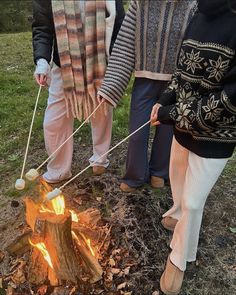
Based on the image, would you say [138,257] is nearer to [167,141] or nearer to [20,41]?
[167,141]

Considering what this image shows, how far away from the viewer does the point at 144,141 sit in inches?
144

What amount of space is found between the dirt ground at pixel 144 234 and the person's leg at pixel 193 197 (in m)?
0.28

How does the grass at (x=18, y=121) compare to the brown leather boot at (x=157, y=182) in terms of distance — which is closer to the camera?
the brown leather boot at (x=157, y=182)

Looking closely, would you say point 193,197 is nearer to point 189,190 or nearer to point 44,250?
point 189,190

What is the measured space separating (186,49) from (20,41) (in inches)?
270

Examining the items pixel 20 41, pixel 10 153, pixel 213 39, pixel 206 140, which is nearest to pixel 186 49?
pixel 213 39

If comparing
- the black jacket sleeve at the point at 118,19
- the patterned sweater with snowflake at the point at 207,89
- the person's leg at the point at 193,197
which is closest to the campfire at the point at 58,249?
the person's leg at the point at 193,197

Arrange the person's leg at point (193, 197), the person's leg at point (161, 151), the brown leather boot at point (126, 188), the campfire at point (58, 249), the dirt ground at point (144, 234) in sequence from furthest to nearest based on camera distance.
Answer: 1. the brown leather boot at point (126, 188)
2. the person's leg at point (161, 151)
3. the dirt ground at point (144, 234)
4. the campfire at point (58, 249)
5. the person's leg at point (193, 197)

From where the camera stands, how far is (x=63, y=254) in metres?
2.85

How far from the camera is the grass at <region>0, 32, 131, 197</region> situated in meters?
4.43

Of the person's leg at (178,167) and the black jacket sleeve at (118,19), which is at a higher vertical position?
the black jacket sleeve at (118,19)

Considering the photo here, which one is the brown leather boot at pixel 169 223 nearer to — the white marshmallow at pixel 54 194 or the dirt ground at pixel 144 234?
the dirt ground at pixel 144 234

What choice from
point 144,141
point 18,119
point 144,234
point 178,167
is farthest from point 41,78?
point 18,119

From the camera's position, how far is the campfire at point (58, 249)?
2.76 meters
